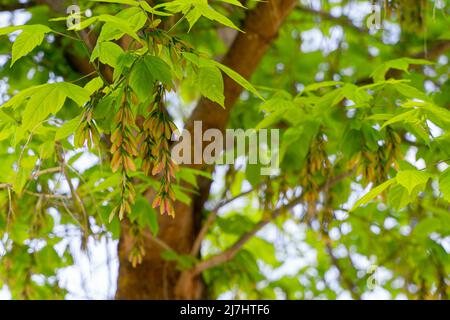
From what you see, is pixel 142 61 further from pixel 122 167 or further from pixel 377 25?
pixel 377 25

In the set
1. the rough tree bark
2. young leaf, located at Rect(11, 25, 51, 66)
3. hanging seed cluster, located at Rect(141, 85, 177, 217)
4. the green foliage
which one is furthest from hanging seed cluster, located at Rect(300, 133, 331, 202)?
young leaf, located at Rect(11, 25, 51, 66)

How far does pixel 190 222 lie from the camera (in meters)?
2.70

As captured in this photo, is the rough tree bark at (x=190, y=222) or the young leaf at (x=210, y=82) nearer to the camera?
the young leaf at (x=210, y=82)

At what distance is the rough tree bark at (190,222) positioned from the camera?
244 centimetres

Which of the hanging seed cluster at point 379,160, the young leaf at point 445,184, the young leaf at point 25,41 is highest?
the young leaf at point 25,41

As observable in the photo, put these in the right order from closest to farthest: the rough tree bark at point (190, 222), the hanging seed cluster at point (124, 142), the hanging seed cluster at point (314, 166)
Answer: the hanging seed cluster at point (124, 142) < the hanging seed cluster at point (314, 166) < the rough tree bark at point (190, 222)

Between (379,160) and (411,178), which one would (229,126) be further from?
(411,178)

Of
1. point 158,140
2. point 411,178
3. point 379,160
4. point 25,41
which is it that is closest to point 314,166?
point 379,160

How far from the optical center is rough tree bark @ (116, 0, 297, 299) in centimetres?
244

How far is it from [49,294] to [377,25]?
4.98ft

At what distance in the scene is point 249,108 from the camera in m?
2.86

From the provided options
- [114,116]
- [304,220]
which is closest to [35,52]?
[304,220]

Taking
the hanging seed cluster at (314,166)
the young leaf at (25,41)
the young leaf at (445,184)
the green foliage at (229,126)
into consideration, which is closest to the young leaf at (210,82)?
the green foliage at (229,126)

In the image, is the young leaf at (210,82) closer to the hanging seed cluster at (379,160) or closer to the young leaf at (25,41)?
the young leaf at (25,41)
